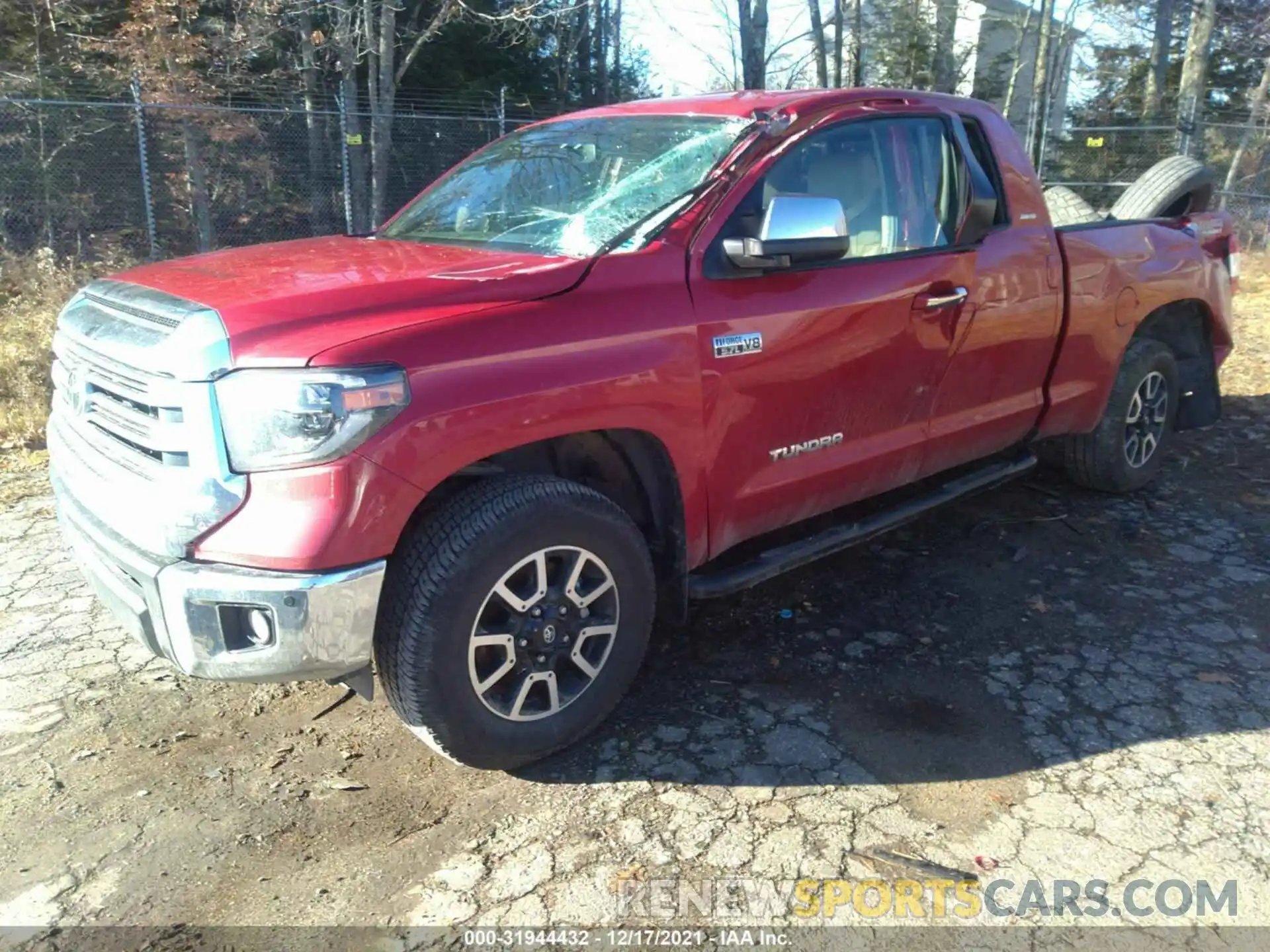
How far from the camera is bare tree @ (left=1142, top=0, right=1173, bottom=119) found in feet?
76.4

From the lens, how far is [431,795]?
9.68 ft

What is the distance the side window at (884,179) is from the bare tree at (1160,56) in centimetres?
2268

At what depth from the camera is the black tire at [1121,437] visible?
5.12 metres

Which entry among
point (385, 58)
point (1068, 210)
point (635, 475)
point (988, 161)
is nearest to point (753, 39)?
point (385, 58)

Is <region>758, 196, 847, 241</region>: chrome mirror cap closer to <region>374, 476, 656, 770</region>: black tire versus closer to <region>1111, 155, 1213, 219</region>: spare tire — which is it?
<region>374, 476, 656, 770</region>: black tire

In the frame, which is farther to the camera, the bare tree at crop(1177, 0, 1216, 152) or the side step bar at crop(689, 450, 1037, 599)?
the bare tree at crop(1177, 0, 1216, 152)

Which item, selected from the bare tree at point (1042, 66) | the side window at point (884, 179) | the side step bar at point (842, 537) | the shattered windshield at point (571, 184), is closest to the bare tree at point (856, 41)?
the bare tree at point (1042, 66)

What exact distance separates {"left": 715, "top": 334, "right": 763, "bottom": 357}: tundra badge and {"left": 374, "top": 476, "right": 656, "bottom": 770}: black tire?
1.96 ft

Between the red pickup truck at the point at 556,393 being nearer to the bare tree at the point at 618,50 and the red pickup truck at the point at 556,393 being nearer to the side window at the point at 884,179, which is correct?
the side window at the point at 884,179

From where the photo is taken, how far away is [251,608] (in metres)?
2.50

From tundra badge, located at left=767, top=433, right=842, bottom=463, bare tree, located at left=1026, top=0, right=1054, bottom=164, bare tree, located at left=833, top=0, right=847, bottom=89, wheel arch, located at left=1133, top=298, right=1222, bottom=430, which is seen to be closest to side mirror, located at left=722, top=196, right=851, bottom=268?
tundra badge, located at left=767, top=433, right=842, bottom=463

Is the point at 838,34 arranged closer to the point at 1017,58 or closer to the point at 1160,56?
the point at 1017,58

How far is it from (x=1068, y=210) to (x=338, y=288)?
4859mm

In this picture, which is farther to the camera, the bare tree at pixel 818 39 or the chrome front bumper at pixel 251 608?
the bare tree at pixel 818 39
